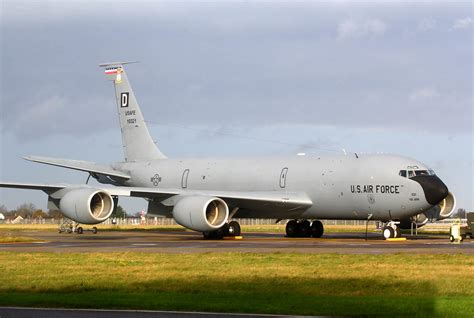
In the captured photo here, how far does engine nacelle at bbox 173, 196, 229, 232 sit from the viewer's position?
43.8 meters

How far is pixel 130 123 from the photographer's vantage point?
6016cm

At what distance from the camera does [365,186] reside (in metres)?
44.3

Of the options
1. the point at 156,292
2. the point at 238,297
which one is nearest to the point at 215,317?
the point at 238,297

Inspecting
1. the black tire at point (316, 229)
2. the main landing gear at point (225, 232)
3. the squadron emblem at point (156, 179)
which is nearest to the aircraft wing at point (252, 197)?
the main landing gear at point (225, 232)

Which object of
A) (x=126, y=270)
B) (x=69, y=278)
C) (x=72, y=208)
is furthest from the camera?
(x=72, y=208)

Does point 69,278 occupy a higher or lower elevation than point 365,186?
lower

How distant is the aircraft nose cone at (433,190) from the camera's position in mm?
42469

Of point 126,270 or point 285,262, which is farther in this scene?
point 285,262

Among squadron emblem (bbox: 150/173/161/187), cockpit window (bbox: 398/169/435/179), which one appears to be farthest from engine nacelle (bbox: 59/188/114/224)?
cockpit window (bbox: 398/169/435/179)

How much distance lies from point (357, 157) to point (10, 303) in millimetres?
30919

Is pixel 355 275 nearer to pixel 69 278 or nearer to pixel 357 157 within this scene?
pixel 69 278

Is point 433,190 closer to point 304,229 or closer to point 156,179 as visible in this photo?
point 304,229

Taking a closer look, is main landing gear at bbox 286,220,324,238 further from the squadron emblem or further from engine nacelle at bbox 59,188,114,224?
engine nacelle at bbox 59,188,114,224

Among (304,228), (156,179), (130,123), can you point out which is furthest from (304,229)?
(130,123)
